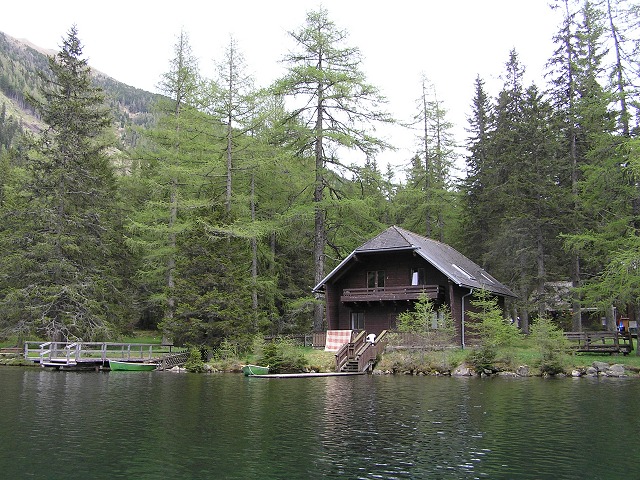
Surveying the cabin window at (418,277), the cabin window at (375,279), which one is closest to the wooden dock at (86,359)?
the cabin window at (375,279)

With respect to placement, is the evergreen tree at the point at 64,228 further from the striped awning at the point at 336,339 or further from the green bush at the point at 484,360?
the green bush at the point at 484,360

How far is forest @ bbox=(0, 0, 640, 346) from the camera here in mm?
32594

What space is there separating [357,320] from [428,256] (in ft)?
24.2

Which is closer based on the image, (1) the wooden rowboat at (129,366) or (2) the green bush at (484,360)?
(2) the green bush at (484,360)

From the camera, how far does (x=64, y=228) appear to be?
38.8 m

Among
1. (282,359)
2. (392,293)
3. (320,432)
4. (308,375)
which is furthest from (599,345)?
(320,432)

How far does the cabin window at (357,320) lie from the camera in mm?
37312

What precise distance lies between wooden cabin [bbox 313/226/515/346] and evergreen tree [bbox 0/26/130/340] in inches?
630

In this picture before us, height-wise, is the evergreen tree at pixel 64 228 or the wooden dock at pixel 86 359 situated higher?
the evergreen tree at pixel 64 228

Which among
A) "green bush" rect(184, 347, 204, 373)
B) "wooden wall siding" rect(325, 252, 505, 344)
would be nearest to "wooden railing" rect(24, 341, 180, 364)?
"green bush" rect(184, 347, 204, 373)

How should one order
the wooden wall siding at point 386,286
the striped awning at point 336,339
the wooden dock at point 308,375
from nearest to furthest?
the wooden dock at point 308,375, the striped awning at point 336,339, the wooden wall siding at point 386,286

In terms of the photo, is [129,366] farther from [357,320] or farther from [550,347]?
[550,347]

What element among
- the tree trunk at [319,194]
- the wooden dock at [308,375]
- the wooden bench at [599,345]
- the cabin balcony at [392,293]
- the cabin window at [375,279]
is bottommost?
the wooden dock at [308,375]

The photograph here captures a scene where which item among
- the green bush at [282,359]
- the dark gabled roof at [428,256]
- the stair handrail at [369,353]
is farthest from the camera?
the dark gabled roof at [428,256]
